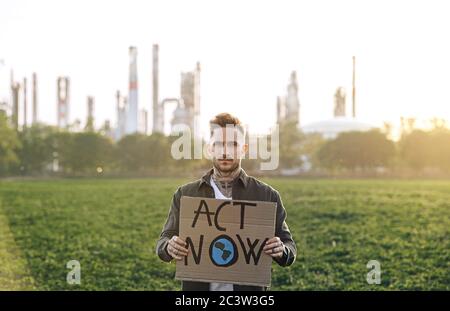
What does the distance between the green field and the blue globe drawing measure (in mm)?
3845

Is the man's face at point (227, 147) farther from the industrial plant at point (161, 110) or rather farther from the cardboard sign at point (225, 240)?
the industrial plant at point (161, 110)

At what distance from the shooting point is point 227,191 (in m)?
2.28

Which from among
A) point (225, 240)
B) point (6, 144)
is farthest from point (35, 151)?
point (225, 240)

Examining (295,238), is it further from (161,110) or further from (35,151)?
(161,110)

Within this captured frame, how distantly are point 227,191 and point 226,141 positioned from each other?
0.72 feet

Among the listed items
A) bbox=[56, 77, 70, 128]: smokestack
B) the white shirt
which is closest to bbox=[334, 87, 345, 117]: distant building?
bbox=[56, 77, 70, 128]: smokestack

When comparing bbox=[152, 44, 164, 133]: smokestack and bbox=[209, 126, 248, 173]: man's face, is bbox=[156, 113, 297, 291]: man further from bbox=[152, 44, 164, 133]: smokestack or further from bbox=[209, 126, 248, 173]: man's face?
bbox=[152, 44, 164, 133]: smokestack

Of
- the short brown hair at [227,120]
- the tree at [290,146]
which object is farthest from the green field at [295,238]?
the tree at [290,146]

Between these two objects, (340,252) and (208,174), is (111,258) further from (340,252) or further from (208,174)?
(208,174)

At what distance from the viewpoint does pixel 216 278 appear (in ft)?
7.16
